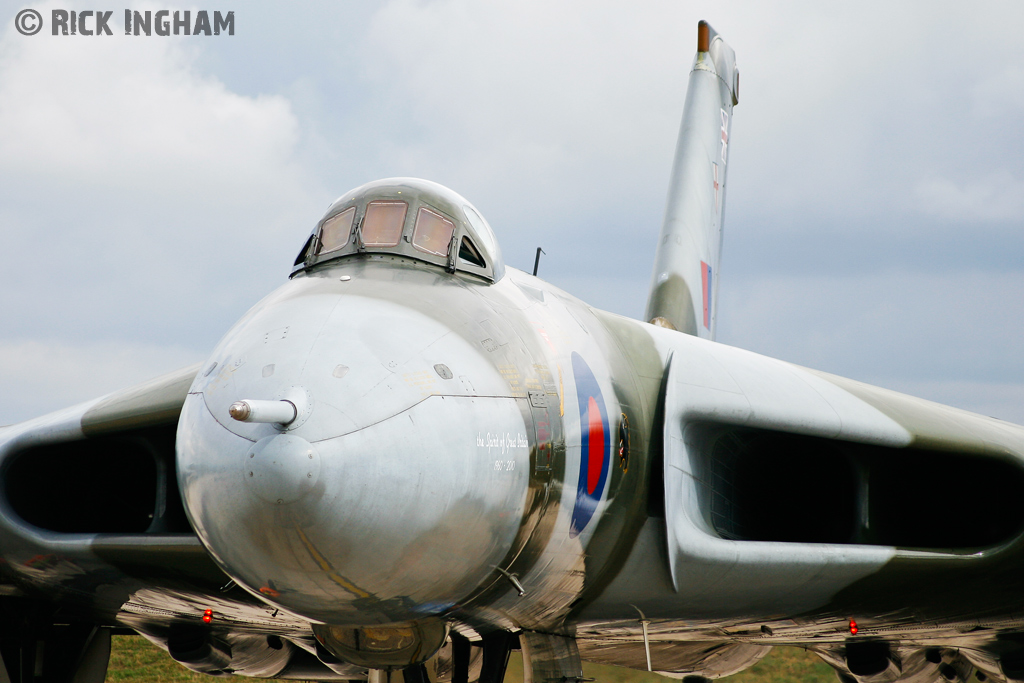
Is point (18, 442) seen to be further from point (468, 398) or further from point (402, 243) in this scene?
point (468, 398)

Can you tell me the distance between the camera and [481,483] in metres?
3.13

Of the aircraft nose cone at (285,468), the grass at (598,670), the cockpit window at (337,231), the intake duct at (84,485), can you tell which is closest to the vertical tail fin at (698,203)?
the grass at (598,670)

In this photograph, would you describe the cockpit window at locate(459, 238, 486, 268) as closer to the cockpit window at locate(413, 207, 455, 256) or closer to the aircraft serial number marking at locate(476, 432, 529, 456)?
the cockpit window at locate(413, 207, 455, 256)

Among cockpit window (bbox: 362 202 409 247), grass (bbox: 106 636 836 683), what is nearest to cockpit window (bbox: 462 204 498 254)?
cockpit window (bbox: 362 202 409 247)

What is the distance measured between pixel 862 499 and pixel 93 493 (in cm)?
504

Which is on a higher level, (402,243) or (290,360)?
(402,243)

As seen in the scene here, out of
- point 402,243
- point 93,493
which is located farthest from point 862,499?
point 93,493

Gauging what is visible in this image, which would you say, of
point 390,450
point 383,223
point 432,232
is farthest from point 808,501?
point 390,450

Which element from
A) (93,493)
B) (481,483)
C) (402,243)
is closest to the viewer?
(481,483)

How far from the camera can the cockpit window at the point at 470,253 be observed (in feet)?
13.6

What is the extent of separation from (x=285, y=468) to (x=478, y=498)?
733 mm

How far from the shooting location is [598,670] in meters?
12.7

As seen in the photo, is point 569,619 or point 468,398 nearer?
point 468,398

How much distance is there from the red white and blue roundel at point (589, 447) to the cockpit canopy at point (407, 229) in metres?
0.59
